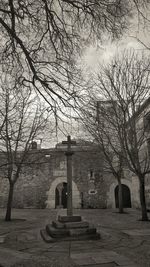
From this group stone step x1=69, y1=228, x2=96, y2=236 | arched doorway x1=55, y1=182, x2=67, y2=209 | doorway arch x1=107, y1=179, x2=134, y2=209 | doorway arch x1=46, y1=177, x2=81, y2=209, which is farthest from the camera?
arched doorway x1=55, y1=182, x2=67, y2=209

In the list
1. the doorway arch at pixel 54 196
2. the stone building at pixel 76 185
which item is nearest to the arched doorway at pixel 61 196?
the stone building at pixel 76 185

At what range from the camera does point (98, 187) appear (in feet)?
63.1

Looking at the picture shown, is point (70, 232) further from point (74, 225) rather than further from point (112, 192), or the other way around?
point (112, 192)

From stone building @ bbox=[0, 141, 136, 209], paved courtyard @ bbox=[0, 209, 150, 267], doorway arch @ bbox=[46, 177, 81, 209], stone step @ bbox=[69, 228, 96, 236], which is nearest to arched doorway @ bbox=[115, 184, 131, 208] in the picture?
stone building @ bbox=[0, 141, 136, 209]

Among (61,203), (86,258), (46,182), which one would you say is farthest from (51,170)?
(86,258)

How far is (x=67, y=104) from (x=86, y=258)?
2833mm

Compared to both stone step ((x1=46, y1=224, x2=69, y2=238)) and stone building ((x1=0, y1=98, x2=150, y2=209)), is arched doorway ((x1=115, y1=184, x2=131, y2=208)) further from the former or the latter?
stone step ((x1=46, y1=224, x2=69, y2=238))

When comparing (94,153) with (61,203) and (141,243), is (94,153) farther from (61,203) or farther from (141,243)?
(141,243)

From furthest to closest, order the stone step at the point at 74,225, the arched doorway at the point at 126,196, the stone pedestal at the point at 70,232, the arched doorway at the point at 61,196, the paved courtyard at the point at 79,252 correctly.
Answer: the arched doorway at the point at 61,196 < the arched doorway at the point at 126,196 < the stone step at the point at 74,225 < the stone pedestal at the point at 70,232 < the paved courtyard at the point at 79,252

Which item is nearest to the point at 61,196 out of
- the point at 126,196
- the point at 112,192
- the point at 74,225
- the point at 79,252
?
the point at 112,192

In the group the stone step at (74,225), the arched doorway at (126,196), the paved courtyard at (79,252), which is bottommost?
the paved courtyard at (79,252)

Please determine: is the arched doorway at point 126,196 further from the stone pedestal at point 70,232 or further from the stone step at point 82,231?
the stone step at point 82,231

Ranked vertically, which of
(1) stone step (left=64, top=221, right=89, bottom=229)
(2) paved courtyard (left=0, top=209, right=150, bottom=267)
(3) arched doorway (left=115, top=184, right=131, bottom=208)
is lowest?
(2) paved courtyard (left=0, top=209, right=150, bottom=267)

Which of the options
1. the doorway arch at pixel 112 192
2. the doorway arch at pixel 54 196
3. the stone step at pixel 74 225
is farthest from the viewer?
the doorway arch at pixel 54 196
